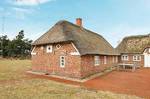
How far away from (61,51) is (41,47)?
13.8 feet

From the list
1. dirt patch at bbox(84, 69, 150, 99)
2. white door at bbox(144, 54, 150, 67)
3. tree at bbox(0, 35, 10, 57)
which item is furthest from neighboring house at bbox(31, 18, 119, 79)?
tree at bbox(0, 35, 10, 57)

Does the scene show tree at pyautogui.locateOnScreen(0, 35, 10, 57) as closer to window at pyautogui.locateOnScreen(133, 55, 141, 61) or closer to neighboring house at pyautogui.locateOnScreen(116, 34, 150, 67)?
neighboring house at pyautogui.locateOnScreen(116, 34, 150, 67)

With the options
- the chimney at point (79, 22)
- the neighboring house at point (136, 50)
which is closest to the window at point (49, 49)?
the chimney at point (79, 22)

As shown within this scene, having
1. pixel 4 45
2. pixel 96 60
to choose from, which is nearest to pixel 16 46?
pixel 4 45

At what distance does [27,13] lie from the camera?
108 feet

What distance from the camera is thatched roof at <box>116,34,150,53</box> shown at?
124 feet

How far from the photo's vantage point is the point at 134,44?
40.2 meters

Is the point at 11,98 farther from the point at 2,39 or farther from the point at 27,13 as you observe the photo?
the point at 2,39

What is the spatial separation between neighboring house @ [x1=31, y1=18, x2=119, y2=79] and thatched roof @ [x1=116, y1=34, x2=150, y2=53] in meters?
14.9

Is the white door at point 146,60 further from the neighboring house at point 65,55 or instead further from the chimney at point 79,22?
the chimney at point 79,22

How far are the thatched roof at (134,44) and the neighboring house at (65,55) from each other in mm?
14868

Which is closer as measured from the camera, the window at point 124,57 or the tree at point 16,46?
the window at point 124,57

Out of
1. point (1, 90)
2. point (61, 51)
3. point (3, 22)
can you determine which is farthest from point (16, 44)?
point (1, 90)

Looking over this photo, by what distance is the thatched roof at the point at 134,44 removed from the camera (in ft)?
124
